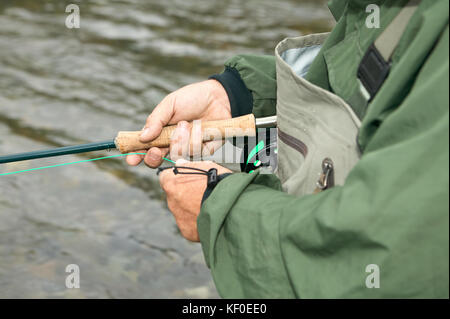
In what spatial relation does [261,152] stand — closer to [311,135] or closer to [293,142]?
[293,142]

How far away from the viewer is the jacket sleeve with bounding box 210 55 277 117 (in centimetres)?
221

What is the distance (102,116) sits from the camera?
4.84 metres

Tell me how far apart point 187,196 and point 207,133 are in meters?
0.52

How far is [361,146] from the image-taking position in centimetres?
129

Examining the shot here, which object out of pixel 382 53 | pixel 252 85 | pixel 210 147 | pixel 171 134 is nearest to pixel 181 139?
pixel 171 134

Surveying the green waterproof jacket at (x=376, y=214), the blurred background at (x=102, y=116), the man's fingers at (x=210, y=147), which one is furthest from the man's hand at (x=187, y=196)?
the blurred background at (x=102, y=116)

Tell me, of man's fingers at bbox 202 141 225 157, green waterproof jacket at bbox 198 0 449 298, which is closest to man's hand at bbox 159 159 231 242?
green waterproof jacket at bbox 198 0 449 298

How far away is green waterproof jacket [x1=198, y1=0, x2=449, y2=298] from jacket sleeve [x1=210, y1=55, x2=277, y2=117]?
78 centimetres

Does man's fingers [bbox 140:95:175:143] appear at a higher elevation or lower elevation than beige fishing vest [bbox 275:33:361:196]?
higher

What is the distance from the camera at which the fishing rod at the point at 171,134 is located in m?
2.00

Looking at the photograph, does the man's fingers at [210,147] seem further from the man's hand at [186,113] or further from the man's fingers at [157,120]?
the man's fingers at [157,120]

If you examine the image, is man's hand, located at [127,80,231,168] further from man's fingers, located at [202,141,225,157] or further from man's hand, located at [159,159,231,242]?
man's hand, located at [159,159,231,242]
